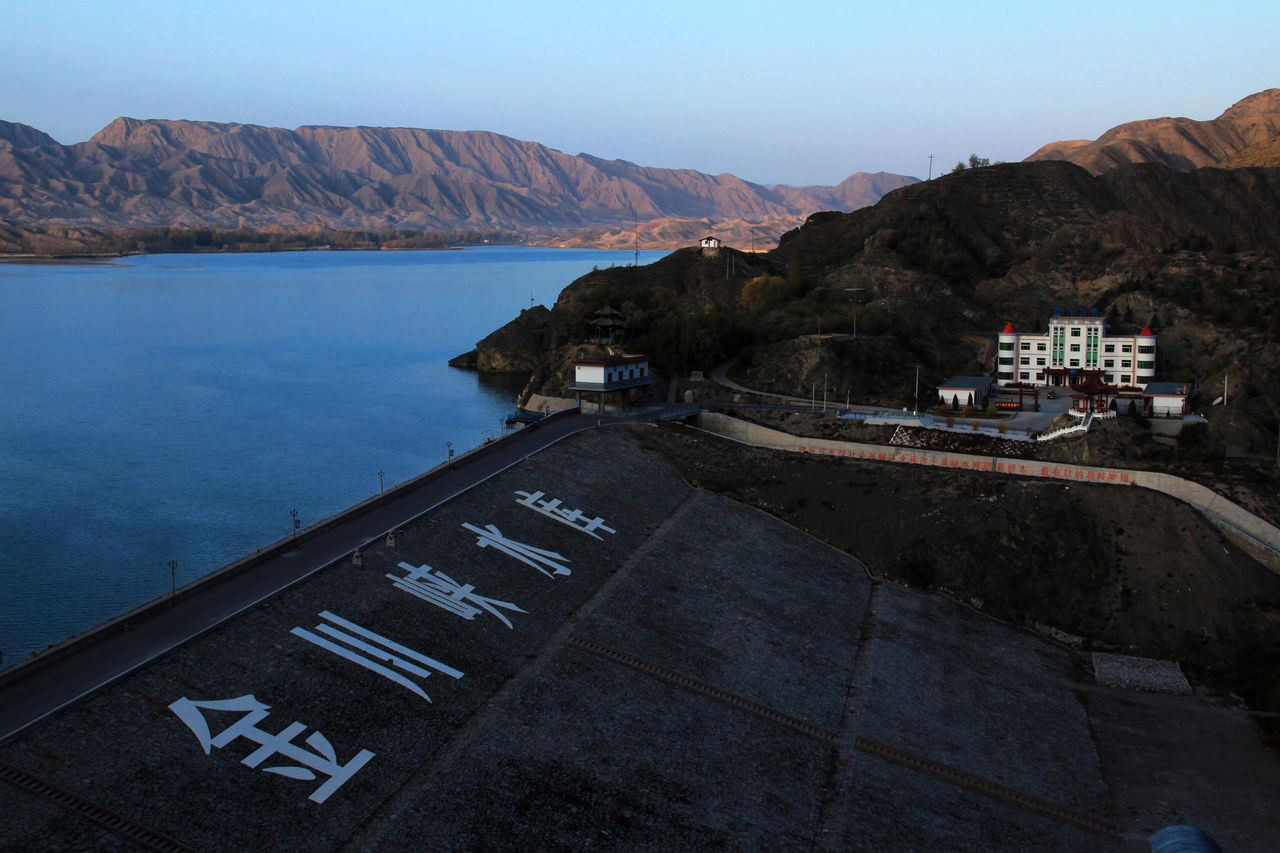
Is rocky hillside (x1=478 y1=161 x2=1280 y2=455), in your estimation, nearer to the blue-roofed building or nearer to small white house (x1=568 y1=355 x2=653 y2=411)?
the blue-roofed building

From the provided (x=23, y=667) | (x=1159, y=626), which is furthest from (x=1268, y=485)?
(x=23, y=667)

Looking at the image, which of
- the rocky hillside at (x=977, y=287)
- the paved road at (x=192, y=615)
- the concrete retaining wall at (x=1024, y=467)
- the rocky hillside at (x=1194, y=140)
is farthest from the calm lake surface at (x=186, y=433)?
the rocky hillside at (x=1194, y=140)

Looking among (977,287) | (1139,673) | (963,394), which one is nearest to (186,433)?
(963,394)

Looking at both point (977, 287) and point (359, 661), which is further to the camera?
point (977, 287)

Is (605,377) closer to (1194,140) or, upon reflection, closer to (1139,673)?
(1139,673)

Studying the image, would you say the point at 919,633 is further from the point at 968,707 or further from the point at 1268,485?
the point at 1268,485
